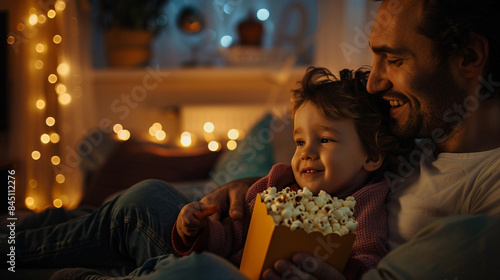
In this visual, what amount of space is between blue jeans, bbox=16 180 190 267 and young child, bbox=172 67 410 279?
0.09 meters

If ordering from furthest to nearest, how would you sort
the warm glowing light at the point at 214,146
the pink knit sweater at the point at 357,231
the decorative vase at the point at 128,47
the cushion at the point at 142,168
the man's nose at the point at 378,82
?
the decorative vase at the point at 128,47, the warm glowing light at the point at 214,146, the cushion at the point at 142,168, the man's nose at the point at 378,82, the pink knit sweater at the point at 357,231

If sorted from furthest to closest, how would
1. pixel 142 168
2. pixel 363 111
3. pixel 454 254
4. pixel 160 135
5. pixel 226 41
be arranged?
1. pixel 226 41
2. pixel 160 135
3. pixel 142 168
4. pixel 363 111
5. pixel 454 254

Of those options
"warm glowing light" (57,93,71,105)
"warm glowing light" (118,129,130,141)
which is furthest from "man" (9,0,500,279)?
"warm glowing light" (57,93,71,105)

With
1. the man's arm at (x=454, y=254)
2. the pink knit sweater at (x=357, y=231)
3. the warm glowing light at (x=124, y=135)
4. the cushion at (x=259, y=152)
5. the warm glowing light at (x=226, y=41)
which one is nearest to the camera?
the man's arm at (x=454, y=254)

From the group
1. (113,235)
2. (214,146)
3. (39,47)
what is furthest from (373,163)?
(39,47)

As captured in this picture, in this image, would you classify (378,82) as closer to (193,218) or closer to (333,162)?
(333,162)

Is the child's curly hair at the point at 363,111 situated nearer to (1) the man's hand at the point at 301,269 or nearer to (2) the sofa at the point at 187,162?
(1) the man's hand at the point at 301,269

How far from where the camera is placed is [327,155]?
98 cm

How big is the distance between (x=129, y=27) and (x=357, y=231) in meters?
2.33

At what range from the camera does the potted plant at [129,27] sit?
2.80 m

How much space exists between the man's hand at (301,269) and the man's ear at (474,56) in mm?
479

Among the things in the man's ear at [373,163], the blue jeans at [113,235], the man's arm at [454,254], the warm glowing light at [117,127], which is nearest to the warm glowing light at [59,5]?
the warm glowing light at [117,127]

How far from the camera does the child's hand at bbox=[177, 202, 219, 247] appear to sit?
2.94 ft

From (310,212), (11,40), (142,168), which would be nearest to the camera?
(310,212)
